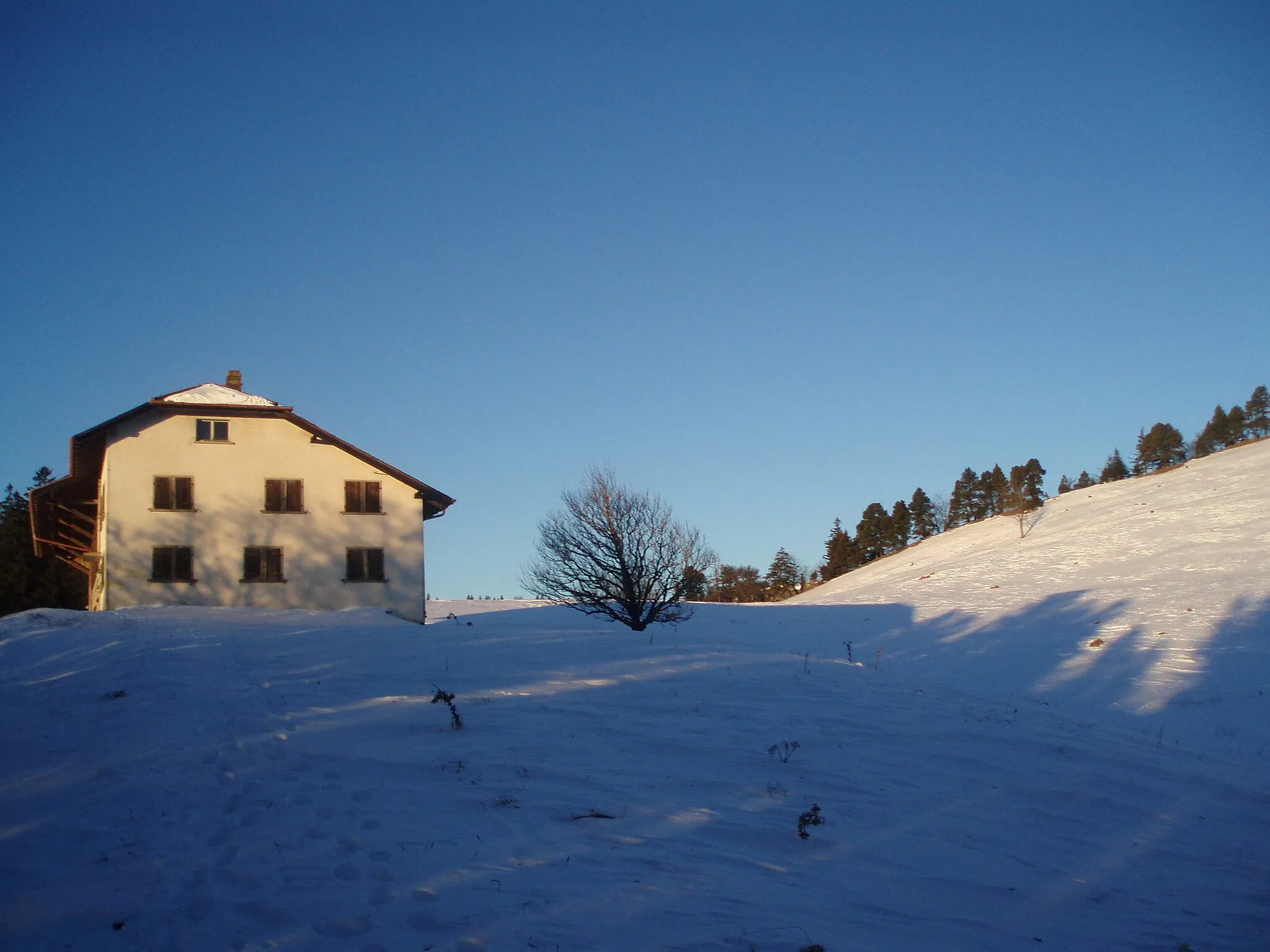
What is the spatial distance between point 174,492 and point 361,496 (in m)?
6.71

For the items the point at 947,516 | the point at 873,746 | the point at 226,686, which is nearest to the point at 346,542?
the point at 226,686

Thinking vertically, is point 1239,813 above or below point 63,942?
below

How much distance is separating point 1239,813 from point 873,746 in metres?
4.50

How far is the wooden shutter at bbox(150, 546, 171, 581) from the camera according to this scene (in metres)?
30.8

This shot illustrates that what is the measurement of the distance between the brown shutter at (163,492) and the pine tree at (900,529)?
7902 centimetres

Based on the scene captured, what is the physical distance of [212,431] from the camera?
3231cm

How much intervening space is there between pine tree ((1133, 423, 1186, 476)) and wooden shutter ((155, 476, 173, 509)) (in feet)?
328

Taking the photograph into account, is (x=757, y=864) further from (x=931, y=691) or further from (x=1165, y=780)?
(x=931, y=691)

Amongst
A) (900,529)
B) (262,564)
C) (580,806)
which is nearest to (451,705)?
(580,806)

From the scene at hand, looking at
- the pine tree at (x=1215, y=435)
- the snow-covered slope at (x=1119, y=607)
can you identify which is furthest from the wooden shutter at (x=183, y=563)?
the pine tree at (x=1215, y=435)

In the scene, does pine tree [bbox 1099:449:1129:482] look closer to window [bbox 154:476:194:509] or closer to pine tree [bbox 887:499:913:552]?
pine tree [bbox 887:499:913:552]

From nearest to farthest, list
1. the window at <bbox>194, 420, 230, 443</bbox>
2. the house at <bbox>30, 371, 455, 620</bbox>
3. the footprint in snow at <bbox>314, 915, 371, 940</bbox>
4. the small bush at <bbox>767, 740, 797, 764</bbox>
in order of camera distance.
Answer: the footprint in snow at <bbox>314, 915, 371, 940</bbox>
the small bush at <bbox>767, 740, 797, 764</bbox>
the house at <bbox>30, 371, 455, 620</bbox>
the window at <bbox>194, 420, 230, 443</bbox>

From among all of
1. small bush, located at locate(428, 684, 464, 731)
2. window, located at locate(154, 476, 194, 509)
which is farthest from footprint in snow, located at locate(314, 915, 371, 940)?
window, located at locate(154, 476, 194, 509)

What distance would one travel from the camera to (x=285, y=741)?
9617 mm
